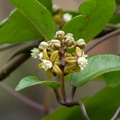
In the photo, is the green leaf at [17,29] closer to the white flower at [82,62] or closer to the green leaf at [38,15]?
→ the green leaf at [38,15]

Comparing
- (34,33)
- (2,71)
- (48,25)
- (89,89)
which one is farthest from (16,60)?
(89,89)

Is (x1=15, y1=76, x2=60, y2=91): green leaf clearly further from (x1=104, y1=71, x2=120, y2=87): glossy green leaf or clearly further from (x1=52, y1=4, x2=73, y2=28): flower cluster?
(x1=52, y1=4, x2=73, y2=28): flower cluster

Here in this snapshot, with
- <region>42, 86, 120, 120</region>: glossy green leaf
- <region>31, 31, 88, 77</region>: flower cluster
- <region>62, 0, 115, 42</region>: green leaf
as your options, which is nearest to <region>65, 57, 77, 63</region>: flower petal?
<region>31, 31, 88, 77</region>: flower cluster

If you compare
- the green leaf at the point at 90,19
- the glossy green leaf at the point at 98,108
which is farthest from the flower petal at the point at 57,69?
the glossy green leaf at the point at 98,108

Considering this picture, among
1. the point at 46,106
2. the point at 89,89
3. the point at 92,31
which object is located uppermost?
the point at 92,31

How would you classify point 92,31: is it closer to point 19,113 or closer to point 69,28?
point 69,28

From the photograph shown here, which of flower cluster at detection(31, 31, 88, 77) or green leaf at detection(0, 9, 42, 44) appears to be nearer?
flower cluster at detection(31, 31, 88, 77)
